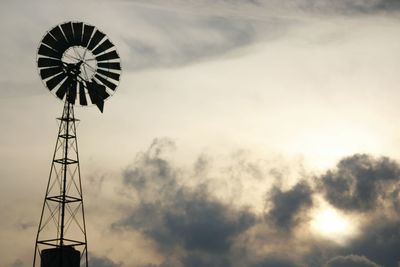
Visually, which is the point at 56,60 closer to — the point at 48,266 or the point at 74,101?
the point at 74,101

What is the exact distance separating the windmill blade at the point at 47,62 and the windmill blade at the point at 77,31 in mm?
2377

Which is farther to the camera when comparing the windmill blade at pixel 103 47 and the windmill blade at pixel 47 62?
the windmill blade at pixel 103 47

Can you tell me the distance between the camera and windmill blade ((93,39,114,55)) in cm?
6059

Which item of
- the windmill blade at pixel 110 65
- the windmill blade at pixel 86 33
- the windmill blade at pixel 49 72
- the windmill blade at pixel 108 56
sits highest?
the windmill blade at pixel 86 33

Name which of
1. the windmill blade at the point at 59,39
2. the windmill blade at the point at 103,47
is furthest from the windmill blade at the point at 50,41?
the windmill blade at the point at 103,47

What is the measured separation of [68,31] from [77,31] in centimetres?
82

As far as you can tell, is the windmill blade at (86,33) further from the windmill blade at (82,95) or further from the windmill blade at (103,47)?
the windmill blade at (82,95)

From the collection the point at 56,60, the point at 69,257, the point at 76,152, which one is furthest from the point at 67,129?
the point at 69,257

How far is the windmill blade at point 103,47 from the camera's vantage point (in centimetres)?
6059

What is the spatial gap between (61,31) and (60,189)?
46.2ft

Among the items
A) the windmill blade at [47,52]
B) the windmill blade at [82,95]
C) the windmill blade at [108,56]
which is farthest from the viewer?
the windmill blade at [108,56]

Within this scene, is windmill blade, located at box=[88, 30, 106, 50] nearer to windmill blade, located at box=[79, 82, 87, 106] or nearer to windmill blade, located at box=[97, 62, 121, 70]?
windmill blade, located at box=[97, 62, 121, 70]

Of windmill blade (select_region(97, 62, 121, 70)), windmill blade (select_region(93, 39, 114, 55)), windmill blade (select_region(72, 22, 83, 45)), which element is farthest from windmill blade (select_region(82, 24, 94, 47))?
windmill blade (select_region(97, 62, 121, 70))

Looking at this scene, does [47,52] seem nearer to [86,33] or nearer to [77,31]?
[77,31]
